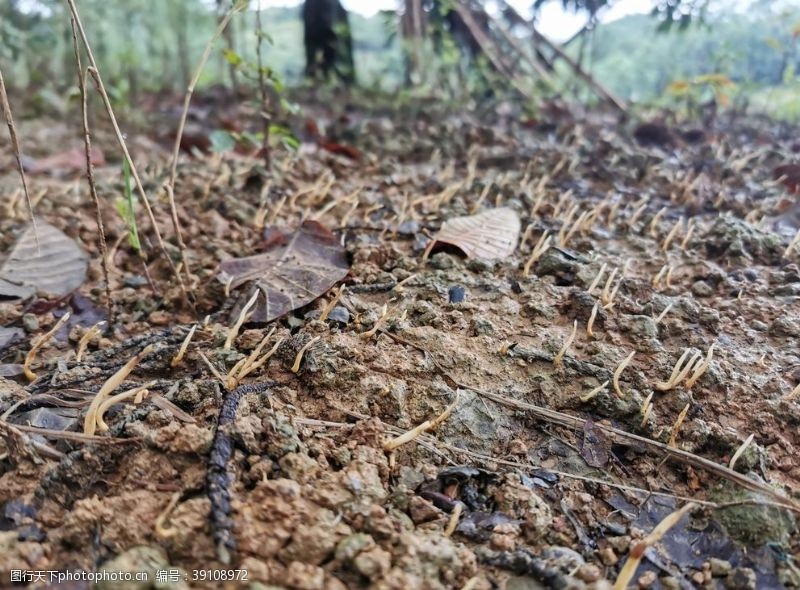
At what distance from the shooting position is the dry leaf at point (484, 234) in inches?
90.7

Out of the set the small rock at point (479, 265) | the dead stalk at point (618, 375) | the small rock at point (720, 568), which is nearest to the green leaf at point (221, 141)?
the small rock at point (479, 265)

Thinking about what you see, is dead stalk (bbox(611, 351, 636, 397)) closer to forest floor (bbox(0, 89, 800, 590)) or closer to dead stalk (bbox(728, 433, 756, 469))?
forest floor (bbox(0, 89, 800, 590))

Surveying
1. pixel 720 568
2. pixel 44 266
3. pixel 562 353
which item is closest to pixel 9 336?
pixel 44 266

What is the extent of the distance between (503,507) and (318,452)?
43cm

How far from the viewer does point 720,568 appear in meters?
1.26

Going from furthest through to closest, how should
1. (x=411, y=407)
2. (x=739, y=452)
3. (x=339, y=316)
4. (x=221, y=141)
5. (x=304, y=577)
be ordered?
(x=221, y=141)
(x=339, y=316)
(x=411, y=407)
(x=739, y=452)
(x=304, y=577)

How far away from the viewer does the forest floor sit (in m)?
1.17

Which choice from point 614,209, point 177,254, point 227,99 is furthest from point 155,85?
point 614,209

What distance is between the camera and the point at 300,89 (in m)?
6.56

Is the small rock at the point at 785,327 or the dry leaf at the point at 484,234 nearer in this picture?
the small rock at the point at 785,327

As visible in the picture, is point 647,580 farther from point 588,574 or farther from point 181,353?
point 181,353

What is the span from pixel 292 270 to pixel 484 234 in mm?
816

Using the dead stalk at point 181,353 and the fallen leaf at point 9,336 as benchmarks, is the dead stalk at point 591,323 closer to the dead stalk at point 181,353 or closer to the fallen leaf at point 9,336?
the dead stalk at point 181,353

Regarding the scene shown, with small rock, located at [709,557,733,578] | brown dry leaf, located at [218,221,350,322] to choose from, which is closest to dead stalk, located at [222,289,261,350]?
brown dry leaf, located at [218,221,350,322]
